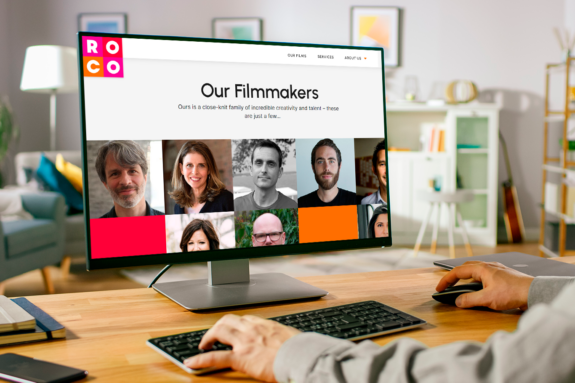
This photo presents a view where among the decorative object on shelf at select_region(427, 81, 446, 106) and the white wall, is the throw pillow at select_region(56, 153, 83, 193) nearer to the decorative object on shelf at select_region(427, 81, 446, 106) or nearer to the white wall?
the white wall

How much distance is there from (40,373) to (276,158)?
20.0 inches

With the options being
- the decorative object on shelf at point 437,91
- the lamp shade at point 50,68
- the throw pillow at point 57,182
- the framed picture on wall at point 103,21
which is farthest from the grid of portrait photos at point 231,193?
the framed picture on wall at point 103,21

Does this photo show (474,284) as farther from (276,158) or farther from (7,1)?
(7,1)

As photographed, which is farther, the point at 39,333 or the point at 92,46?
the point at 92,46

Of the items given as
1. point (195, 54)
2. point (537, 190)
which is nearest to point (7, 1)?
point (195, 54)

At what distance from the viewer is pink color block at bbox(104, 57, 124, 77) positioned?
82 centimetres

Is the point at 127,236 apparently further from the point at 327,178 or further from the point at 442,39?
the point at 442,39

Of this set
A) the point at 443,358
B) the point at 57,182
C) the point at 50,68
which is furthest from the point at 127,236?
the point at 50,68

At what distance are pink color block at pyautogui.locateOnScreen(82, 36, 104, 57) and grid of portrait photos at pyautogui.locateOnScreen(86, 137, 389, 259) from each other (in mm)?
145

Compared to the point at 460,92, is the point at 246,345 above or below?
below

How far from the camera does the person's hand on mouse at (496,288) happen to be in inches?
32.3

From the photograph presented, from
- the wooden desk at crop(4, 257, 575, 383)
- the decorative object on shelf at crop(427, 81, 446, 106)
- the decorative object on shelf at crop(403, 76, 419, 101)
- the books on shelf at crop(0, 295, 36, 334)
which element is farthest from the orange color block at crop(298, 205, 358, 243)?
the decorative object on shelf at crop(427, 81, 446, 106)

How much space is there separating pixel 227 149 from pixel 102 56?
10.0 inches

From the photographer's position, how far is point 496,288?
836 mm
